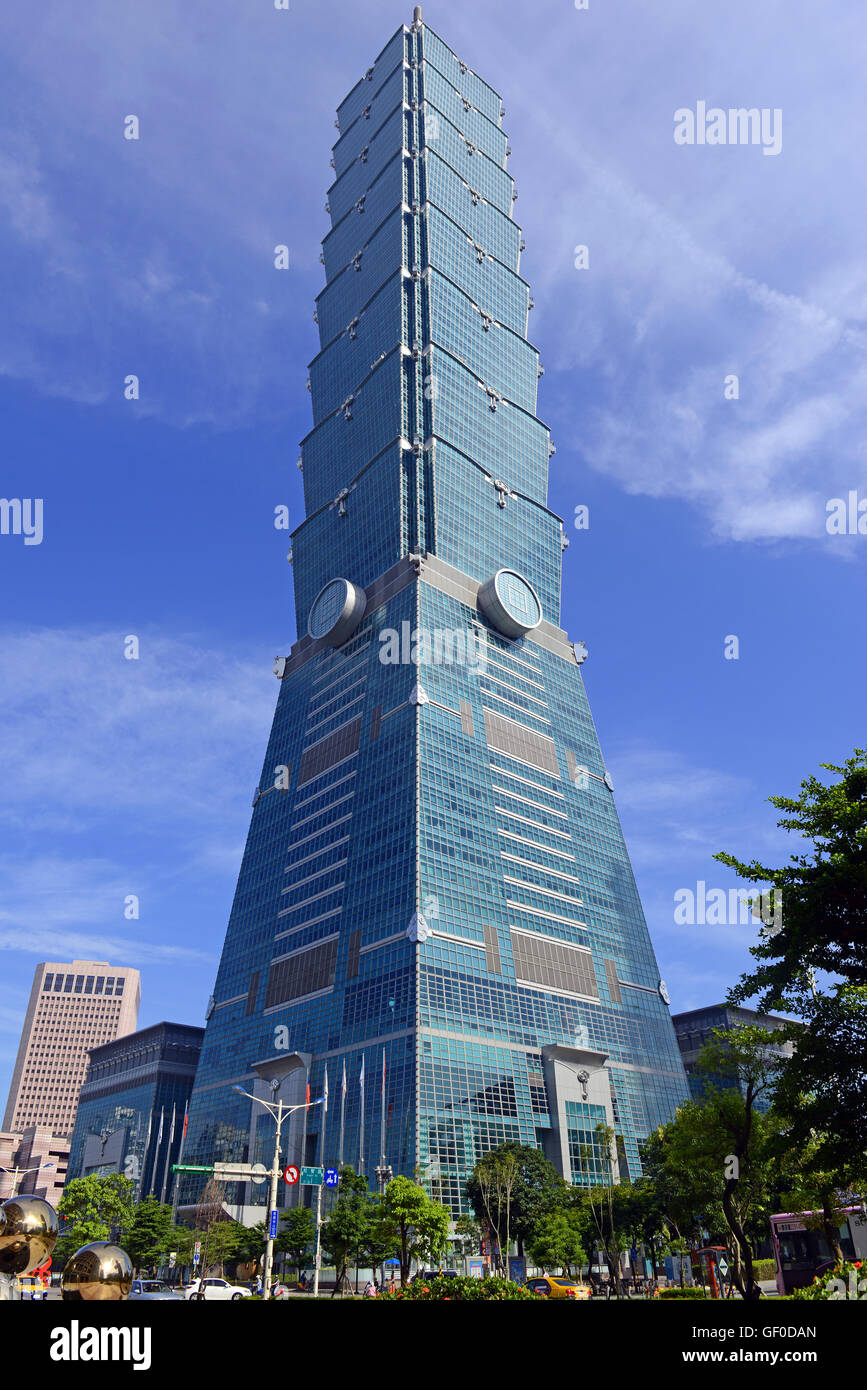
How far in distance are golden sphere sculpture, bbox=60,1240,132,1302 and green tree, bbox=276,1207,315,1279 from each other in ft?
220

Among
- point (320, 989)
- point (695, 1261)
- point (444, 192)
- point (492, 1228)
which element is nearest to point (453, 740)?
point (320, 989)

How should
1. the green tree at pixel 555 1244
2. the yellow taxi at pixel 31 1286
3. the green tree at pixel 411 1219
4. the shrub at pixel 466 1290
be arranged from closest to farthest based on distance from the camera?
A: the shrub at pixel 466 1290, the yellow taxi at pixel 31 1286, the green tree at pixel 411 1219, the green tree at pixel 555 1244

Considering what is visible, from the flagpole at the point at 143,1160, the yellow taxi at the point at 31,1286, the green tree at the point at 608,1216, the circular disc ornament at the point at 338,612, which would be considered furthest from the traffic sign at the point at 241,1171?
the flagpole at the point at 143,1160

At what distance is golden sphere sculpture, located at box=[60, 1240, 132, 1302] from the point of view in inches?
780

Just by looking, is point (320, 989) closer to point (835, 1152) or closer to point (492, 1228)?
point (492, 1228)

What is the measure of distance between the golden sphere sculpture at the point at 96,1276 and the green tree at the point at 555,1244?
202ft

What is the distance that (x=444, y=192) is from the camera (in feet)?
559

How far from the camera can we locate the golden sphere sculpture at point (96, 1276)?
780 inches

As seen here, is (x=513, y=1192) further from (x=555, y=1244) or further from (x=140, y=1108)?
(x=140, y=1108)

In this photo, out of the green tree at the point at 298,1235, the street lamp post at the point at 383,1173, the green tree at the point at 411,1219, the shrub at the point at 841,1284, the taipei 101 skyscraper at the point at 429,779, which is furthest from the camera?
the taipei 101 skyscraper at the point at 429,779

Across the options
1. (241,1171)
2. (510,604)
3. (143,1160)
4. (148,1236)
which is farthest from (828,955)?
(143,1160)

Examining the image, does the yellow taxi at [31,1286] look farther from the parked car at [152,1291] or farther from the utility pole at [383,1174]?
the utility pole at [383,1174]

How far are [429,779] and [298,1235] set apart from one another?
2012 inches
